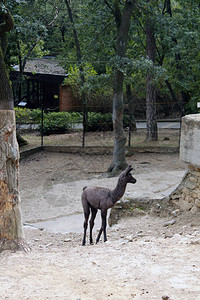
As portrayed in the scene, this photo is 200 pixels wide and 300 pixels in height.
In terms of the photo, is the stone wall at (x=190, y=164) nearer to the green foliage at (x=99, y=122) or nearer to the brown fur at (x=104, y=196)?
the brown fur at (x=104, y=196)

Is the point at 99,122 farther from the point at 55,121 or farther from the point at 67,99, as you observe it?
the point at 67,99

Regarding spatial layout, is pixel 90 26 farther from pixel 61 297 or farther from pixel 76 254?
pixel 61 297

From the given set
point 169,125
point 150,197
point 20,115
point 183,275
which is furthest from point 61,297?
point 169,125

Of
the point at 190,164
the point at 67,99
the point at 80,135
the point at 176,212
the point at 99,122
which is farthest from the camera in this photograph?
the point at 67,99

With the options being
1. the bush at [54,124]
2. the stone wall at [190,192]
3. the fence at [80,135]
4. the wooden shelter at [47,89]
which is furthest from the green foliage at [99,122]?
the stone wall at [190,192]

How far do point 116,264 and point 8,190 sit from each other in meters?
2.12

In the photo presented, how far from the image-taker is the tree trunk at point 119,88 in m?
13.2

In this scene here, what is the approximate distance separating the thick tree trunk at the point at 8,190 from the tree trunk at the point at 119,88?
755 cm

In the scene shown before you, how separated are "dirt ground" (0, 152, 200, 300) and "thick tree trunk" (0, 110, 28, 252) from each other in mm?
273

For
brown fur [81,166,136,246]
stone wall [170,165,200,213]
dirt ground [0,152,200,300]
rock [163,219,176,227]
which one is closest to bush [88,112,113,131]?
dirt ground [0,152,200,300]

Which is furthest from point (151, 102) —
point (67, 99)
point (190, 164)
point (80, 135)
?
point (190, 164)

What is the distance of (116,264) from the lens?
15.8 ft

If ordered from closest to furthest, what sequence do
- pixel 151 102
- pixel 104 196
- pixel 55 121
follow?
pixel 104 196 → pixel 151 102 → pixel 55 121

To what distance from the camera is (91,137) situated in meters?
19.9
